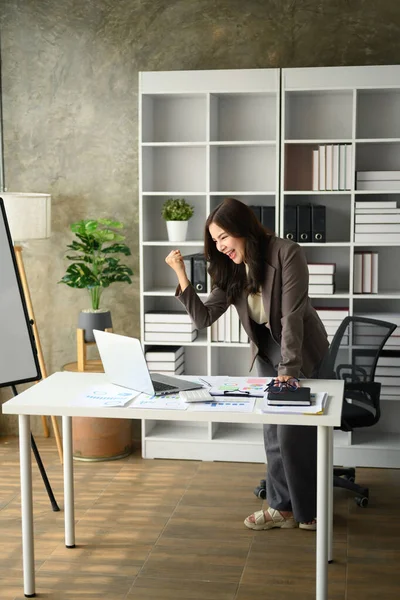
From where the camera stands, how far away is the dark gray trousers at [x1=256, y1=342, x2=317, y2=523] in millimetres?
3992

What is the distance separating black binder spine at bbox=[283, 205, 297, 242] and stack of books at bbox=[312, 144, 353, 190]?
0.68ft

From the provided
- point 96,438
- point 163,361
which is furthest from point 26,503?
point 163,361

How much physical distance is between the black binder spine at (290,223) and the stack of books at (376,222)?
0.37m

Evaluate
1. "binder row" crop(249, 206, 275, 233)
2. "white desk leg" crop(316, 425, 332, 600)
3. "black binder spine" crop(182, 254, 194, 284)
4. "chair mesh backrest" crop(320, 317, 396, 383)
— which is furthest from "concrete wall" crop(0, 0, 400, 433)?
"white desk leg" crop(316, 425, 332, 600)

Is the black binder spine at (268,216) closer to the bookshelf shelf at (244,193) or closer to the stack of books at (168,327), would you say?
the bookshelf shelf at (244,193)

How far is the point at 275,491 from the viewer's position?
4.24 m

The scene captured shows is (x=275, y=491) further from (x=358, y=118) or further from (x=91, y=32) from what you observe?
(x=91, y=32)

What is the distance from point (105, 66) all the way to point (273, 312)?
2499 mm

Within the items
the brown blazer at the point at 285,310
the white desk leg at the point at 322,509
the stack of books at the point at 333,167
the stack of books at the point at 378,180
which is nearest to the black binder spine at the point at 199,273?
the stack of books at the point at 333,167

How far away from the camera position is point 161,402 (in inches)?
133

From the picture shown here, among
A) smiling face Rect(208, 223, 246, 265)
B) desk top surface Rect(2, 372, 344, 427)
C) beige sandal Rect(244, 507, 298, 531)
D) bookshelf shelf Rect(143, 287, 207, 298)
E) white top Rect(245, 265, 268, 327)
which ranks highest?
smiling face Rect(208, 223, 246, 265)

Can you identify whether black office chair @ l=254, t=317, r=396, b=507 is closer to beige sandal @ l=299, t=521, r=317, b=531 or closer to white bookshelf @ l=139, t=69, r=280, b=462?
beige sandal @ l=299, t=521, r=317, b=531

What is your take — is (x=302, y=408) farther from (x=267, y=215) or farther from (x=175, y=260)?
(x=267, y=215)

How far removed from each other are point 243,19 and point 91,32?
102cm
